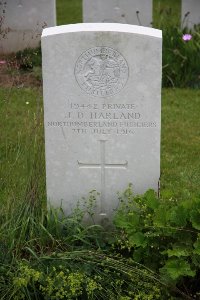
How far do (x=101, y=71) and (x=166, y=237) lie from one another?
1018 millimetres

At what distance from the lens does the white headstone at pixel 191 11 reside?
9383 mm

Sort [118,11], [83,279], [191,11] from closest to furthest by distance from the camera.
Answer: [83,279], [191,11], [118,11]

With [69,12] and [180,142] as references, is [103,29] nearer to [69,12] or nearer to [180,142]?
[180,142]

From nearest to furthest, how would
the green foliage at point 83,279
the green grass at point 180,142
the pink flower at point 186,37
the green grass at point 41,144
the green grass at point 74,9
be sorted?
1. the green foliage at point 83,279
2. the green grass at point 41,144
3. the green grass at point 180,142
4. the pink flower at point 186,37
5. the green grass at point 74,9

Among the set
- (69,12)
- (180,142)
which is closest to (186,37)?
(180,142)

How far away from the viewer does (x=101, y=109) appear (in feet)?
14.1

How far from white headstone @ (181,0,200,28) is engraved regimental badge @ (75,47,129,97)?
5.29 meters

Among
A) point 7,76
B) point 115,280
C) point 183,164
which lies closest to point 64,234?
point 115,280

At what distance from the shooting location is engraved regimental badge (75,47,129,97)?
166 inches

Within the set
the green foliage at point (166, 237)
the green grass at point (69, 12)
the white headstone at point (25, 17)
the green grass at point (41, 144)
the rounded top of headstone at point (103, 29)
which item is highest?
the green grass at point (69, 12)

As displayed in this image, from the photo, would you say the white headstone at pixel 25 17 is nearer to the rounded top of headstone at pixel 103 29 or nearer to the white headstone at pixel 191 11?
the white headstone at pixel 191 11

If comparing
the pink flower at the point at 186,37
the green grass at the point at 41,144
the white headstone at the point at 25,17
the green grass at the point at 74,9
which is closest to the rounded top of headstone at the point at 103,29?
the green grass at the point at 41,144

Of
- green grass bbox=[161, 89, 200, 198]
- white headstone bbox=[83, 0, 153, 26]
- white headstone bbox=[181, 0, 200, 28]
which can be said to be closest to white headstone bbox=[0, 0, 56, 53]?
white headstone bbox=[83, 0, 153, 26]

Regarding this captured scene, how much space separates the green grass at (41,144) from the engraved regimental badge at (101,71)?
0.31 meters
